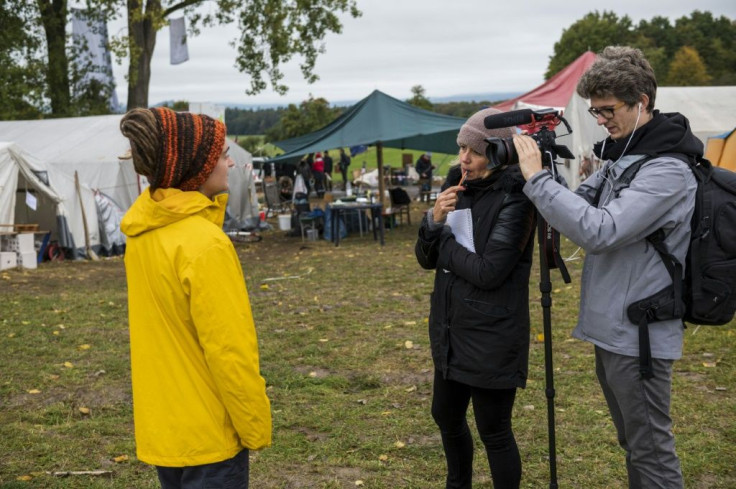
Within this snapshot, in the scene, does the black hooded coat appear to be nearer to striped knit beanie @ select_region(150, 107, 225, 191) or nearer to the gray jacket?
the gray jacket

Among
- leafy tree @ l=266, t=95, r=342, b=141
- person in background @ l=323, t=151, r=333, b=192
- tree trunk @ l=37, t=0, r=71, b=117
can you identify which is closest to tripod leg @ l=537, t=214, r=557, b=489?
tree trunk @ l=37, t=0, r=71, b=117

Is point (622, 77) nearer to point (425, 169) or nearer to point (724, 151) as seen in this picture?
point (724, 151)

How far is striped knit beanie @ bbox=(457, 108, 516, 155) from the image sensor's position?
3316mm

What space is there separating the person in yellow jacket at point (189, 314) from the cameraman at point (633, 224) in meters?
1.19

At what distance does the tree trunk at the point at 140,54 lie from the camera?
2169 cm

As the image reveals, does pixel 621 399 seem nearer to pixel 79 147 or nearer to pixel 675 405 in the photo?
pixel 675 405

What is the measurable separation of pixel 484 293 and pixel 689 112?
14.0 metres

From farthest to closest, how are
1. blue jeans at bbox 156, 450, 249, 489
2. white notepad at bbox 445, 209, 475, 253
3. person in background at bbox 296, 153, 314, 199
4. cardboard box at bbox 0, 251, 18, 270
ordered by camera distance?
person in background at bbox 296, 153, 314, 199 < cardboard box at bbox 0, 251, 18, 270 < white notepad at bbox 445, 209, 475, 253 < blue jeans at bbox 156, 450, 249, 489

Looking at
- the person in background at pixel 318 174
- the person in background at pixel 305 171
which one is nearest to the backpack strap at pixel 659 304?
the person in background at pixel 305 171

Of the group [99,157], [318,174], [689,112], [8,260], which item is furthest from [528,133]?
[318,174]

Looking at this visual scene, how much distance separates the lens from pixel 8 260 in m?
14.0

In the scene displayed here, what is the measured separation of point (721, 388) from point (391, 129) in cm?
1216

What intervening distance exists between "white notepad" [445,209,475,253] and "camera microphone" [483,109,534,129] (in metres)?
0.42

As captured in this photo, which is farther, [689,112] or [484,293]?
[689,112]
